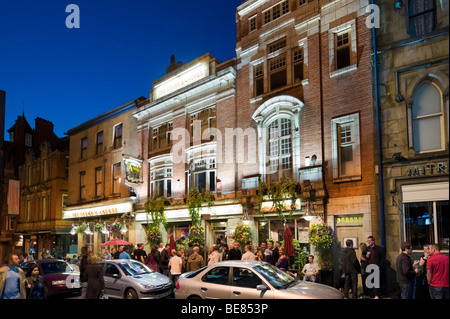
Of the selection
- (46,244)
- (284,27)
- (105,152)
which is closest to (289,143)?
(284,27)

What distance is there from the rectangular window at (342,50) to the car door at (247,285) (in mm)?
10232

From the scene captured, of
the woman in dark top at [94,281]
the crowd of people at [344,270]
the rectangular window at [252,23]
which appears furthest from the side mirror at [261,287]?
the rectangular window at [252,23]

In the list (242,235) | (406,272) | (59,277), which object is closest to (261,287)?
(406,272)

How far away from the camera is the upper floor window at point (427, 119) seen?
13422 millimetres

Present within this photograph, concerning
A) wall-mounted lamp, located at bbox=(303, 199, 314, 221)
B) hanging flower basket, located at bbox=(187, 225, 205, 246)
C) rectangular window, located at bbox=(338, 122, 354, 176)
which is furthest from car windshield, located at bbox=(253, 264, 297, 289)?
hanging flower basket, located at bbox=(187, 225, 205, 246)

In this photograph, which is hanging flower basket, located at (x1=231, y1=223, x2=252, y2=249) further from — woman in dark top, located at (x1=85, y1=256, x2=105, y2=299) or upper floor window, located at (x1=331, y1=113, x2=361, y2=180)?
woman in dark top, located at (x1=85, y1=256, x2=105, y2=299)

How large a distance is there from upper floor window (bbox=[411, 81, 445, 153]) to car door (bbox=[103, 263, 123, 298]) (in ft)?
37.3

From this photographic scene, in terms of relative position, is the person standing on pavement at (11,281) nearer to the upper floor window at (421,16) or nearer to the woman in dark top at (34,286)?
the woman in dark top at (34,286)

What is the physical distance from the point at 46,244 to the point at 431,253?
33040 millimetres

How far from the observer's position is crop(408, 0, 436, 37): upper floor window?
14039 millimetres

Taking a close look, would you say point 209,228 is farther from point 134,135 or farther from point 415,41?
point 415,41

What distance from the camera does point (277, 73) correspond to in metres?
19.0

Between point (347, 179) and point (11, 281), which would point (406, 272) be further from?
point (11, 281)
